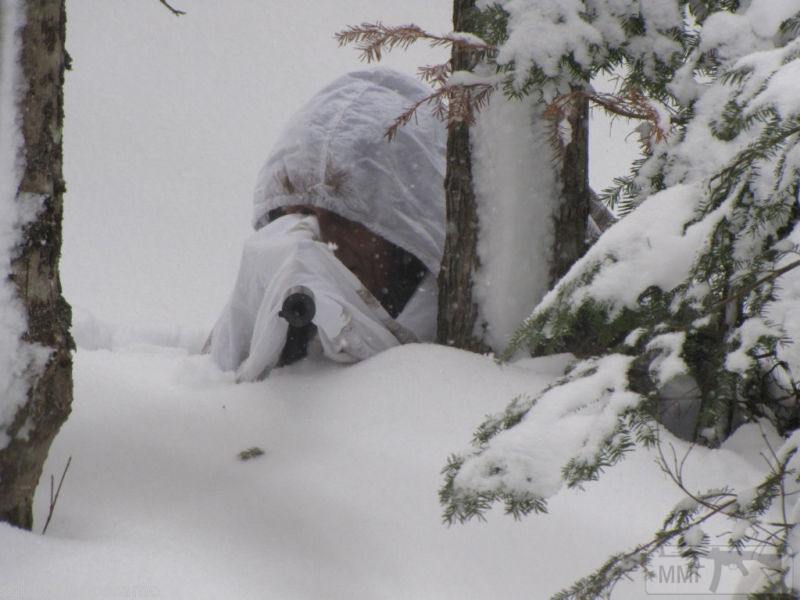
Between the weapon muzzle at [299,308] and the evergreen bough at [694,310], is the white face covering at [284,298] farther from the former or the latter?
the evergreen bough at [694,310]

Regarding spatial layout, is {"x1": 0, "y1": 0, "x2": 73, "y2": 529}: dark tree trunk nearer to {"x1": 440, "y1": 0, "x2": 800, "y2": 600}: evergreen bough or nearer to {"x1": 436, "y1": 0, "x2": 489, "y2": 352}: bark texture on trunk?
{"x1": 440, "y1": 0, "x2": 800, "y2": 600}: evergreen bough

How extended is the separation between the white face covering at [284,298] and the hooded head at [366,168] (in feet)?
0.73

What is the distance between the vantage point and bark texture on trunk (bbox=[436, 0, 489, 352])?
136 inches

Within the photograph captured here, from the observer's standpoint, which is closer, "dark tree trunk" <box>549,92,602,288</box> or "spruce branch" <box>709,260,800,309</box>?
"spruce branch" <box>709,260,800,309</box>

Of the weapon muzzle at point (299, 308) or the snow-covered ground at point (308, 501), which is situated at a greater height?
the weapon muzzle at point (299, 308)

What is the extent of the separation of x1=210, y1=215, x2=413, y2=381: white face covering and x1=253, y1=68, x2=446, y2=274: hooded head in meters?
0.22

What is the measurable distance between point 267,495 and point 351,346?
1.00 metres

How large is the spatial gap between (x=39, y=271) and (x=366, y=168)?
6.88ft

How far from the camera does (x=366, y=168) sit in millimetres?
3957

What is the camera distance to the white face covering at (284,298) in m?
3.47

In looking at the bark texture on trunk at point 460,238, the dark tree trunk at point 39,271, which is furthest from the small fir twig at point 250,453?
the bark texture on trunk at point 460,238

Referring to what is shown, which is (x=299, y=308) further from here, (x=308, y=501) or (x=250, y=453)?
(x=308, y=501)

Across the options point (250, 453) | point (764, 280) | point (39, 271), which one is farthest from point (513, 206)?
point (764, 280)

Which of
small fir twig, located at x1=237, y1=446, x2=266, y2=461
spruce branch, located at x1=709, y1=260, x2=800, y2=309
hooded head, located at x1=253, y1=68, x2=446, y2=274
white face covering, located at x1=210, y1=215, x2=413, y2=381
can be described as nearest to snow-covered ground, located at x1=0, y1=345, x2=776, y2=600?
small fir twig, located at x1=237, y1=446, x2=266, y2=461
